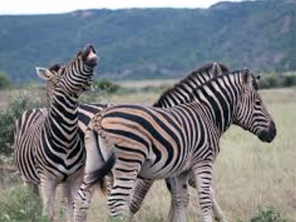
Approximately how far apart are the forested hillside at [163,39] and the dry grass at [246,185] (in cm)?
4869

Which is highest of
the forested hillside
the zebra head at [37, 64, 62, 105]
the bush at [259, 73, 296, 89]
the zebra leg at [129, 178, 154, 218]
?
the zebra head at [37, 64, 62, 105]

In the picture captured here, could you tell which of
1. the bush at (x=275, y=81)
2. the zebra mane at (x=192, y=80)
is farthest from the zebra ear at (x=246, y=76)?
the bush at (x=275, y=81)

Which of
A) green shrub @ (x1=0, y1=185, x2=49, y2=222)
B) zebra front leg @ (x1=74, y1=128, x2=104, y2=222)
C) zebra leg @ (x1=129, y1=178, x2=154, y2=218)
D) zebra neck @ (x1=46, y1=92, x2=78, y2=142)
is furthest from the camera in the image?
zebra leg @ (x1=129, y1=178, x2=154, y2=218)

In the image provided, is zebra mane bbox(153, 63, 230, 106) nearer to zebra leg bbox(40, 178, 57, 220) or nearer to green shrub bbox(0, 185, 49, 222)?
zebra leg bbox(40, 178, 57, 220)

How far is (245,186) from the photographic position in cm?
1145

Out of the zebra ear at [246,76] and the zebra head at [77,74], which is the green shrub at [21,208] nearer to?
the zebra head at [77,74]

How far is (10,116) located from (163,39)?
58136 millimetres

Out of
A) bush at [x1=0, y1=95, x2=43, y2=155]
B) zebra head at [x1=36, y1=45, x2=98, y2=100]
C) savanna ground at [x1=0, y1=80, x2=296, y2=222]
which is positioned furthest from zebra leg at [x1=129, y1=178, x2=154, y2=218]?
bush at [x1=0, y1=95, x2=43, y2=155]

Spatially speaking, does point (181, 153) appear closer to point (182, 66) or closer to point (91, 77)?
point (91, 77)

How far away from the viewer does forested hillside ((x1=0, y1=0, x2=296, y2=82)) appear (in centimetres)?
6594

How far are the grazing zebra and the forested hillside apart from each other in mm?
54937

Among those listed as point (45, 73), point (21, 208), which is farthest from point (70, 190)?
point (21, 208)

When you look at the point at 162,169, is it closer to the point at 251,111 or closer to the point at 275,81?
the point at 251,111

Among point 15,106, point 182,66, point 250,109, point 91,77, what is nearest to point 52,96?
point 91,77
